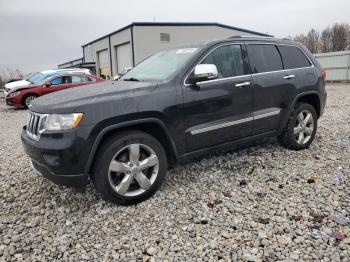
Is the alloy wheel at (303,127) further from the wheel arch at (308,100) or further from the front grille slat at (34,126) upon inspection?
the front grille slat at (34,126)

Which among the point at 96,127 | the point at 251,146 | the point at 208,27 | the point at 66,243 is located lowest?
the point at 66,243

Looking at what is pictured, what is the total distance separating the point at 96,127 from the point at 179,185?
141cm

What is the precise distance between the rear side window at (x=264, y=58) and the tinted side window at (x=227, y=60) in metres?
0.22

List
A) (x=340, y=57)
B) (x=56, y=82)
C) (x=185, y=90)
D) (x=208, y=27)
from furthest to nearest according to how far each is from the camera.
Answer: (x=208, y=27), (x=340, y=57), (x=56, y=82), (x=185, y=90)

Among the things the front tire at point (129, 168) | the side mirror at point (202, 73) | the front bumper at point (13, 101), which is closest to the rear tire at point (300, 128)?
the side mirror at point (202, 73)

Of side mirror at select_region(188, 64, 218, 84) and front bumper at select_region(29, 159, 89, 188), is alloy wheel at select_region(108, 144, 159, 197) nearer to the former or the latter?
front bumper at select_region(29, 159, 89, 188)

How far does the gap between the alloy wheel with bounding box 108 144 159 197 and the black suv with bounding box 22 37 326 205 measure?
0.04 ft

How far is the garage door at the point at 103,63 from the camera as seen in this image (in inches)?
1189

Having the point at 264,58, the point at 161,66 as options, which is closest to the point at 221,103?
the point at 161,66

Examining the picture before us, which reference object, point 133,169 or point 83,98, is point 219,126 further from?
point 83,98

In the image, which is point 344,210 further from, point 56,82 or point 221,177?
point 56,82

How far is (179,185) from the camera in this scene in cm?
387

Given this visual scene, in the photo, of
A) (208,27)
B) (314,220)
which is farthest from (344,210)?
(208,27)

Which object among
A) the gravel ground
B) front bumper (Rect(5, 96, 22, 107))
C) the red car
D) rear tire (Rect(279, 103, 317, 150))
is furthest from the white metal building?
the gravel ground
